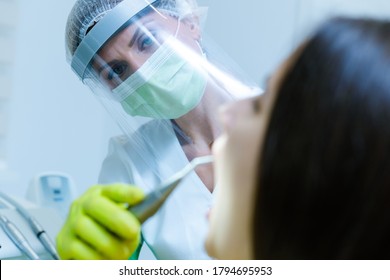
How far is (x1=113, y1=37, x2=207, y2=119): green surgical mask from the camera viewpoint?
104 centimetres

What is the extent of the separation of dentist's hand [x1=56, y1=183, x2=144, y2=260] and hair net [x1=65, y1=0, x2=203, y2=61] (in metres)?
0.44

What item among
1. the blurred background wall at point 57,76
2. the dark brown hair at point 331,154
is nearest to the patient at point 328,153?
the dark brown hair at point 331,154

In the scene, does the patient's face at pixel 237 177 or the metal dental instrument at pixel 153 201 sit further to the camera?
the metal dental instrument at pixel 153 201

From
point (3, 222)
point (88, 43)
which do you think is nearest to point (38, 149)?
point (3, 222)

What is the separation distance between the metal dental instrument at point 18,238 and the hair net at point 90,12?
0.39 m

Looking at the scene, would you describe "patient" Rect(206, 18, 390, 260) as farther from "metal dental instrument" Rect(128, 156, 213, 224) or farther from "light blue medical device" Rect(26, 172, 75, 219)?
"light blue medical device" Rect(26, 172, 75, 219)

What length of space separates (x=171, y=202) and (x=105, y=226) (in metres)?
0.32

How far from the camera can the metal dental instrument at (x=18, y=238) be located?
1050 mm

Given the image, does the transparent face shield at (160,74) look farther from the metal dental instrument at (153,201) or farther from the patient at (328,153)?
the patient at (328,153)

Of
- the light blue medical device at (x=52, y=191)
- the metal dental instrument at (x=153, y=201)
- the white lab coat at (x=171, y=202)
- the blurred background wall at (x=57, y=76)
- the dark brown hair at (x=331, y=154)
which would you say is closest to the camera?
the dark brown hair at (x=331, y=154)

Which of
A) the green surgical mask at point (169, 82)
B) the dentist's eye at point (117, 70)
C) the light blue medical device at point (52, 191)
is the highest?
the dentist's eye at point (117, 70)

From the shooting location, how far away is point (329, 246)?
50cm

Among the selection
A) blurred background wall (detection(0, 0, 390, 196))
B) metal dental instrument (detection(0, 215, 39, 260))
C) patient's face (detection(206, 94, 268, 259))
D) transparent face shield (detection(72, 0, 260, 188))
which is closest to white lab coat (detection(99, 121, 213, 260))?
transparent face shield (detection(72, 0, 260, 188))
